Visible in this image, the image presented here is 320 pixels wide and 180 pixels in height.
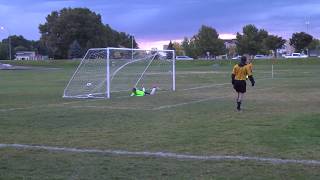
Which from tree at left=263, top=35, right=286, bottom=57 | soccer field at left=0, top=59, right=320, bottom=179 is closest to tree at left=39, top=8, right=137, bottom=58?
tree at left=263, top=35, right=286, bottom=57

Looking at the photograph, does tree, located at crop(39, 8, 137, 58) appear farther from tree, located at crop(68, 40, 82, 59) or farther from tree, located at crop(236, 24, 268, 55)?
tree, located at crop(236, 24, 268, 55)

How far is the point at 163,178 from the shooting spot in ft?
26.1

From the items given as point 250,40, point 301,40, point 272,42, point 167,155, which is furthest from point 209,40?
point 167,155

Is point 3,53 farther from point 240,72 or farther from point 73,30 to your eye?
point 240,72

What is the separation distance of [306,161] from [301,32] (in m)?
143

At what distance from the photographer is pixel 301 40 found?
146875mm

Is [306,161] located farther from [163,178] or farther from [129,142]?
[129,142]

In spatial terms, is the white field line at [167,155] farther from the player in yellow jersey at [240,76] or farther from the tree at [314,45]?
the tree at [314,45]

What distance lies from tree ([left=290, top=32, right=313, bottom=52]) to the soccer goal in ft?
384

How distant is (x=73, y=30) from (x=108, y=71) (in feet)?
364

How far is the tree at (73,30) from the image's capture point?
136125 millimetres

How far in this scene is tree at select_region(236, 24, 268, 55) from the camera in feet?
401

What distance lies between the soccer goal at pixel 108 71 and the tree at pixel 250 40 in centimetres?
8910

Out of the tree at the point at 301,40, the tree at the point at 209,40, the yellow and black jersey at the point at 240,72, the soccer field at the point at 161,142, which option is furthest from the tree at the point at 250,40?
the yellow and black jersey at the point at 240,72
